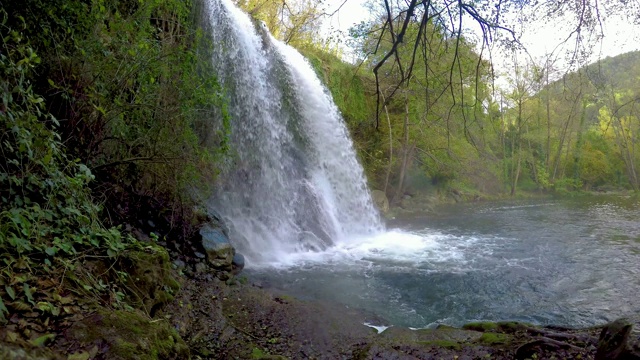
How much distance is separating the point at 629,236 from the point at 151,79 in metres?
11.7

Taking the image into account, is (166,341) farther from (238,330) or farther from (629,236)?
(629,236)

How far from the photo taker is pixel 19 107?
10.9 ft

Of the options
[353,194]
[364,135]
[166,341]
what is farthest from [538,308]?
[364,135]

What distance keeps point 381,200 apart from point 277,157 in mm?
7206

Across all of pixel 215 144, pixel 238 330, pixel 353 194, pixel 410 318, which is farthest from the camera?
pixel 353 194

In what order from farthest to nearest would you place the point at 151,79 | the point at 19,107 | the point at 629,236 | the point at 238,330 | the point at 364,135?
the point at 364,135, the point at 629,236, the point at 151,79, the point at 238,330, the point at 19,107

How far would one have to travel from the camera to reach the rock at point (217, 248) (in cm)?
616

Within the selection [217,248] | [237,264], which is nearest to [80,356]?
[217,248]

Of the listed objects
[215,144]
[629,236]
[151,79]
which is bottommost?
[215,144]

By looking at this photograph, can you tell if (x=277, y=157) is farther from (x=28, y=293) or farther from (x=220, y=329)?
(x=28, y=293)

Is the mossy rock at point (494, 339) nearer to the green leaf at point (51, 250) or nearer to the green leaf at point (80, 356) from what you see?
the green leaf at point (80, 356)

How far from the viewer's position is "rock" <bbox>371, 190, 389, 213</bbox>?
15.9m

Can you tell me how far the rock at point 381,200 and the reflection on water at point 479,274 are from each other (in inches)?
149

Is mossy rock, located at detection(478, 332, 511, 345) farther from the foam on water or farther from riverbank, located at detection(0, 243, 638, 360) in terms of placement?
the foam on water
